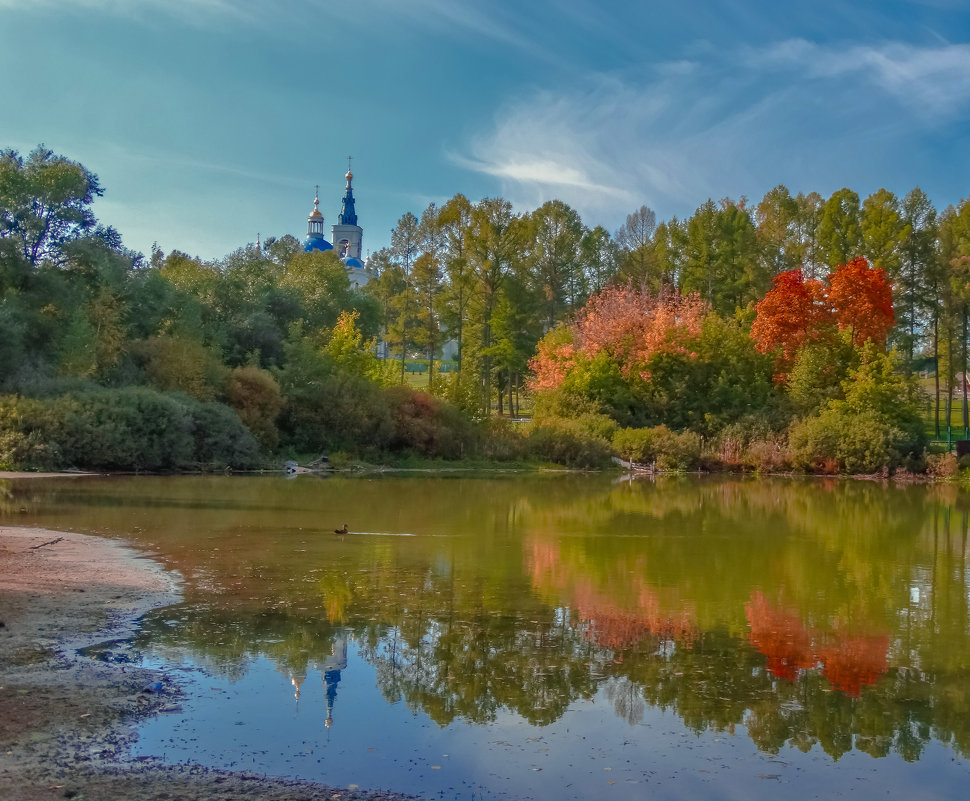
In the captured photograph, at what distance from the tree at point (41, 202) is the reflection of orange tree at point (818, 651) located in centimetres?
2734

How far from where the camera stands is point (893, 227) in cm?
5003

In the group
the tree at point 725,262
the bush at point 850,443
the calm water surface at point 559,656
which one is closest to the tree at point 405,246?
the tree at point 725,262

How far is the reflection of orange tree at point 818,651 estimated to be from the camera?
299 inches

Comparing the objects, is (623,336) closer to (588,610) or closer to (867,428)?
(867,428)

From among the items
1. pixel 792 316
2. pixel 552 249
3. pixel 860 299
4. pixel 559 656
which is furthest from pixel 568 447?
pixel 559 656

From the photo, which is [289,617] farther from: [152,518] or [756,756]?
[152,518]

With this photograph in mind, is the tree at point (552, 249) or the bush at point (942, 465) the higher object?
the tree at point (552, 249)

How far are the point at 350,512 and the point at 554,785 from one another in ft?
46.0

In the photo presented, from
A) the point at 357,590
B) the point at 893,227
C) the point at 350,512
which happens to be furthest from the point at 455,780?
the point at 893,227

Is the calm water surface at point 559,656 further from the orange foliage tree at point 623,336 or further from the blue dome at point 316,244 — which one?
the blue dome at point 316,244

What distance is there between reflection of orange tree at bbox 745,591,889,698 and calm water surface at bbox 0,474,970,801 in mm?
34

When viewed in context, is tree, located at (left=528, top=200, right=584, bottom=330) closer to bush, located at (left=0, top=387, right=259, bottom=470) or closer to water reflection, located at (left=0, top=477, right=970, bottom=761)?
bush, located at (left=0, top=387, right=259, bottom=470)

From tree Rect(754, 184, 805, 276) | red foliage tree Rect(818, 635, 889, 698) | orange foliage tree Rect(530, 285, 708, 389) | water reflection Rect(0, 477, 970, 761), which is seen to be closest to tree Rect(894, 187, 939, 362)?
tree Rect(754, 184, 805, 276)

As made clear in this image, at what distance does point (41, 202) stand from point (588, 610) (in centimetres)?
2682
